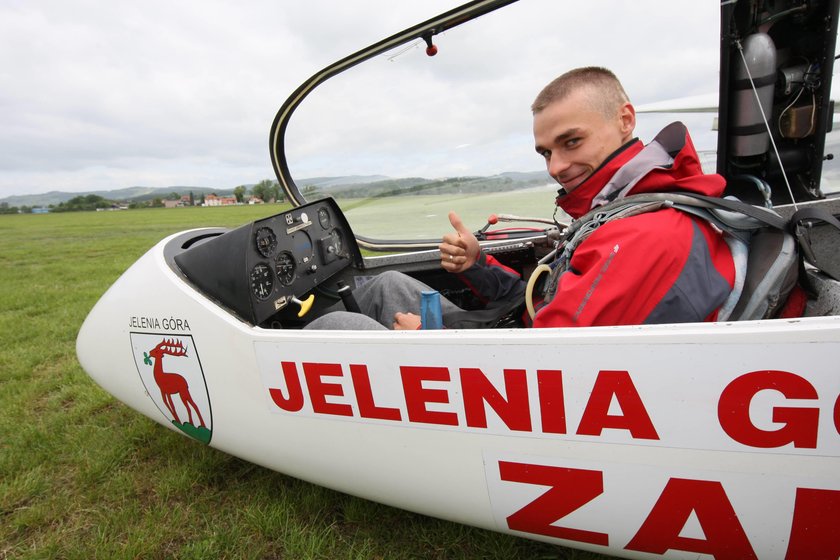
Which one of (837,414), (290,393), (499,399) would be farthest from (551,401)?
(290,393)

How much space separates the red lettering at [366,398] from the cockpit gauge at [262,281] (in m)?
0.61

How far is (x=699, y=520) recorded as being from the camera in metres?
0.93

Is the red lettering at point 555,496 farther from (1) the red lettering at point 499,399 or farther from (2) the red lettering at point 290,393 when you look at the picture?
(2) the red lettering at point 290,393

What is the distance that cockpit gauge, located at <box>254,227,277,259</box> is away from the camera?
5.50 ft

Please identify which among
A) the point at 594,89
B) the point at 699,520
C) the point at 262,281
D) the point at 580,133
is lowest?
the point at 699,520

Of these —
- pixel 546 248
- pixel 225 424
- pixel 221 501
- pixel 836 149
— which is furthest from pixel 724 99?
pixel 221 501

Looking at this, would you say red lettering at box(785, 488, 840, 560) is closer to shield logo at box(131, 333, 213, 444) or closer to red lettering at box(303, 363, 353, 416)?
red lettering at box(303, 363, 353, 416)

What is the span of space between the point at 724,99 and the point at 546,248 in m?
1.06

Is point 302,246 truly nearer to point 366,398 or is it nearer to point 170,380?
point 170,380

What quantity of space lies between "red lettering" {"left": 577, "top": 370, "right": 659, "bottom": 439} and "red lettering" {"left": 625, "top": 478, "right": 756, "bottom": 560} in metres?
0.14

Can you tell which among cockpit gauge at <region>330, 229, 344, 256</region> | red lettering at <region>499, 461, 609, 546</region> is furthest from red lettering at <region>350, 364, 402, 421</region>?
cockpit gauge at <region>330, 229, 344, 256</region>

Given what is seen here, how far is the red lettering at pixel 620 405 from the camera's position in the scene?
88cm

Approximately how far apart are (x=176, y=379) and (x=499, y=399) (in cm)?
112

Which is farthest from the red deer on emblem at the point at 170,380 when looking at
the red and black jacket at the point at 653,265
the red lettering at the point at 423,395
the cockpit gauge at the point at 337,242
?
the red and black jacket at the point at 653,265
